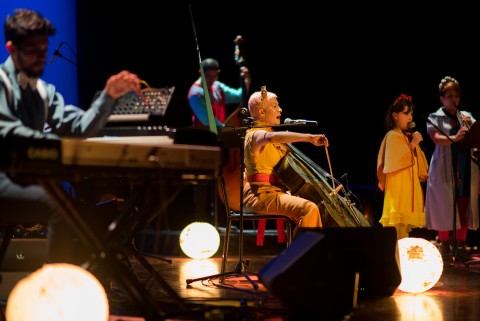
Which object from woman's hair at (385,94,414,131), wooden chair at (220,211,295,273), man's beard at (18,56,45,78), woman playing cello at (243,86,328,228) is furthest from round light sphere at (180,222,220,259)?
man's beard at (18,56,45,78)

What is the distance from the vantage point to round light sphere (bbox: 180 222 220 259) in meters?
5.83

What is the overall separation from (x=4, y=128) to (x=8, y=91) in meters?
0.24

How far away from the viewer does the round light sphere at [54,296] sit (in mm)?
2391

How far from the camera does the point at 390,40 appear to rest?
7973 millimetres

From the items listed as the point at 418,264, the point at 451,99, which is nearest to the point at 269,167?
the point at 418,264

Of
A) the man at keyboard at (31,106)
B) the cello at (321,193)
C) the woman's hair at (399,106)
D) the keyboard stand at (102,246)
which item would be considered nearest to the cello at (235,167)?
the cello at (321,193)

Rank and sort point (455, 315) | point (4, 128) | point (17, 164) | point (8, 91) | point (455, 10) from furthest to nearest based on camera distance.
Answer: point (455, 10) → point (455, 315) → point (8, 91) → point (4, 128) → point (17, 164)

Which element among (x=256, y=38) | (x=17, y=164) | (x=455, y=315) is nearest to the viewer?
(x=17, y=164)

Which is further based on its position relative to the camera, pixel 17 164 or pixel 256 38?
pixel 256 38

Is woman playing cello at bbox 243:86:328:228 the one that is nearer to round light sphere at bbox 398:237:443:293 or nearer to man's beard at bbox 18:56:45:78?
round light sphere at bbox 398:237:443:293

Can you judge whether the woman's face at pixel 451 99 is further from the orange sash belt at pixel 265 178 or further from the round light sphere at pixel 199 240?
the round light sphere at pixel 199 240

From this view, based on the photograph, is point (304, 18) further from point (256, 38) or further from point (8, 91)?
point (8, 91)

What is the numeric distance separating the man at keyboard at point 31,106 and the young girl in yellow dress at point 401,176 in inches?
120

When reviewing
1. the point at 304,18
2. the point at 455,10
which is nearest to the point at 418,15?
the point at 455,10
